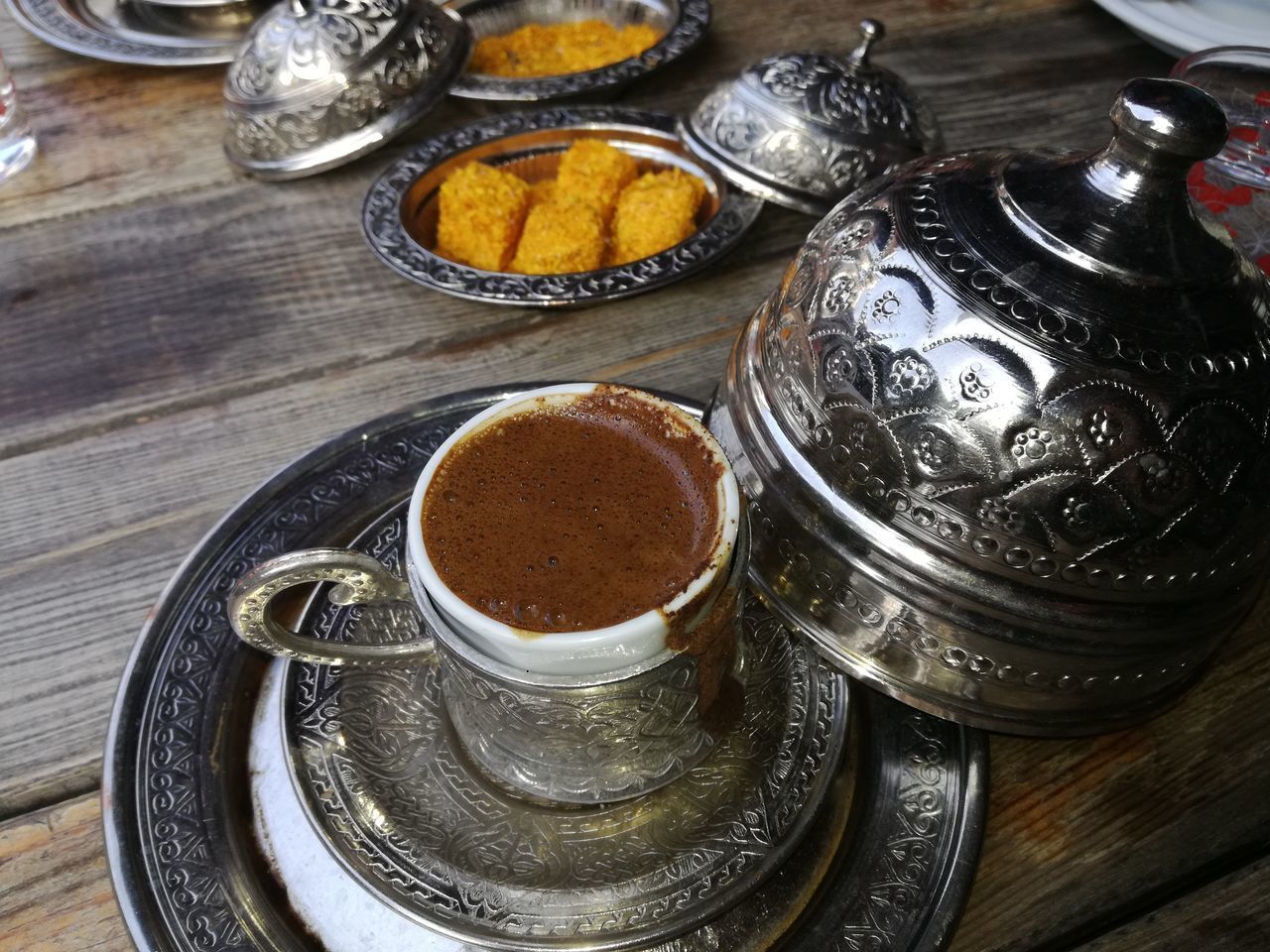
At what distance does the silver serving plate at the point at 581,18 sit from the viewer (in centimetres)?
123

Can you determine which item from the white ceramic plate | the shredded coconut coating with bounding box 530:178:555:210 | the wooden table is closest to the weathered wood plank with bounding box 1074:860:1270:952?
the wooden table

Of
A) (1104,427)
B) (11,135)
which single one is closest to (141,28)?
(11,135)

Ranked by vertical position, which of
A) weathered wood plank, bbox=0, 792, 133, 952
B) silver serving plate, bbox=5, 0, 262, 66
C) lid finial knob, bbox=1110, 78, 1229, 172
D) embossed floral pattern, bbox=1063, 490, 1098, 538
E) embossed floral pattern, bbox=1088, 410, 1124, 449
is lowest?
weathered wood plank, bbox=0, 792, 133, 952

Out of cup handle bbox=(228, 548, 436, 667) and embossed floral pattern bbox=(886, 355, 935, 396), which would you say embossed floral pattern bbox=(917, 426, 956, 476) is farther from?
cup handle bbox=(228, 548, 436, 667)

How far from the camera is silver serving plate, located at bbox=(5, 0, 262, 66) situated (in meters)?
1.29

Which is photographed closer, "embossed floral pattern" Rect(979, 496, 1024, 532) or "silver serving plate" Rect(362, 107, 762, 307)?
"embossed floral pattern" Rect(979, 496, 1024, 532)

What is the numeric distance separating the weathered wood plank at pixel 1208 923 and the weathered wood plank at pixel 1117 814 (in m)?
0.01

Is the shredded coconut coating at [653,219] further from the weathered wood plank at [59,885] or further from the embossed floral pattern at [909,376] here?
the weathered wood plank at [59,885]

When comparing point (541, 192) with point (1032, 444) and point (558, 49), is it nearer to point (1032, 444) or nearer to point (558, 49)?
point (558, 49)

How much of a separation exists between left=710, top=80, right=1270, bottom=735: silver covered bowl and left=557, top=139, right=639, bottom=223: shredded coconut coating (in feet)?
1.74

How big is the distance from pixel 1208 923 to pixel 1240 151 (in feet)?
2.25

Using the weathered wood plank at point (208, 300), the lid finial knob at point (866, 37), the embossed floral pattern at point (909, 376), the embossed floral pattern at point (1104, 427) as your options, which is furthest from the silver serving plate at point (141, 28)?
the embossed floral pattern at point (1104, 427)

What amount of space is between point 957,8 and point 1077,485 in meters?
1.22

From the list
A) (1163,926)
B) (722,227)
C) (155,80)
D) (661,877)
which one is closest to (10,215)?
(155,80)
